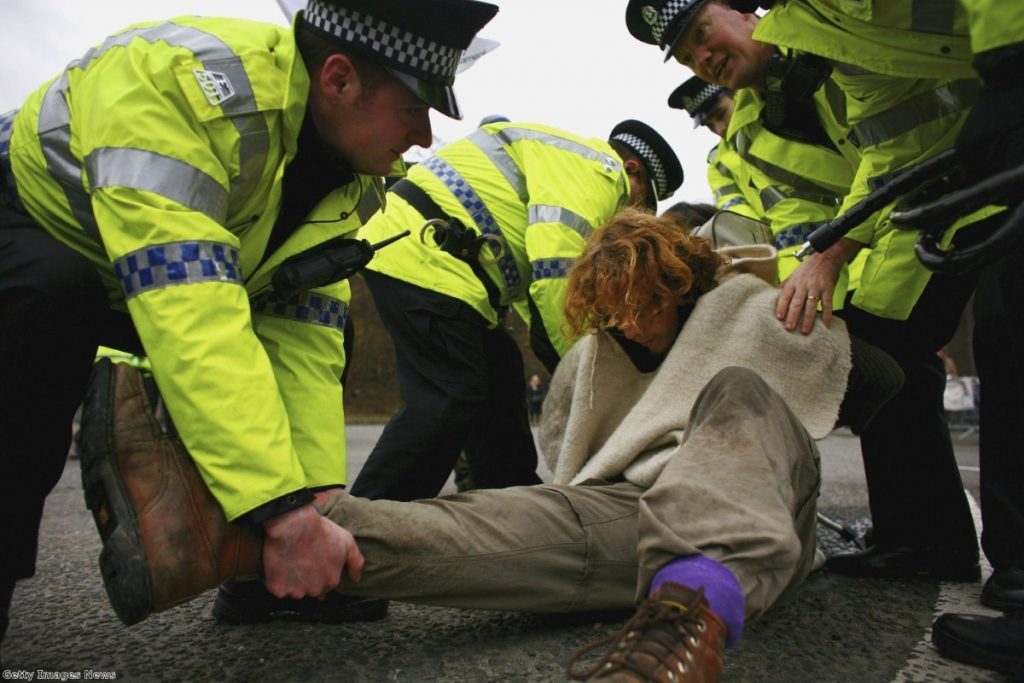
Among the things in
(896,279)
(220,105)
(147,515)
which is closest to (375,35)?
(220,105)

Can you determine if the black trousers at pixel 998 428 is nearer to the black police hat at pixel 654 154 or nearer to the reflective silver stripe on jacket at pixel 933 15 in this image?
the reflective silver stripe on jacket at pixel 933 15

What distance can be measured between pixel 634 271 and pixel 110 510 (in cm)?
123

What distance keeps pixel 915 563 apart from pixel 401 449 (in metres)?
1.61

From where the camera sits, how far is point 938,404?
7.91 ft

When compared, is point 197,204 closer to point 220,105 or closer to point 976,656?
point 220,105

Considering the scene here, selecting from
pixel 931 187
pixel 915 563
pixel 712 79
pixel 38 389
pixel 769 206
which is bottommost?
pixel 915 563

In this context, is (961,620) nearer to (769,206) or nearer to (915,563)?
(915,563)

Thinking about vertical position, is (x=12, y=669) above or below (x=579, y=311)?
below

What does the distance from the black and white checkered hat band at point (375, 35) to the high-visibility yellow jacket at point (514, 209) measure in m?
1.01

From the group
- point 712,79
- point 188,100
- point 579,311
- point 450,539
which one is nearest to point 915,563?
point 579,311

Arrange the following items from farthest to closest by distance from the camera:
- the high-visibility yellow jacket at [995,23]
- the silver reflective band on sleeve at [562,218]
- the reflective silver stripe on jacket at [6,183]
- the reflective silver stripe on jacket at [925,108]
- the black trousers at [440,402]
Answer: the silver reflective band on sleeve at [562,218]
the black trousers at [440,402]
the reflective silver stripe on jacket at [925,108]
the reflective silver stripe on jacket at [6,183]
the high-visibility yellow jacket at [995,23]

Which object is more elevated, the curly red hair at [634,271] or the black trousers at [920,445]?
the curly red hair at [634,271]

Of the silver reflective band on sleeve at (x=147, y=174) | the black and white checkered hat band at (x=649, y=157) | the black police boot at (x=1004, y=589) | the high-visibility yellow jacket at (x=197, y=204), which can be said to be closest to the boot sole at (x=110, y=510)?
the high-visibility yellow jacket at (x=197, y=204)

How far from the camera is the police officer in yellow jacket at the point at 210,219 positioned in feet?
4.27
